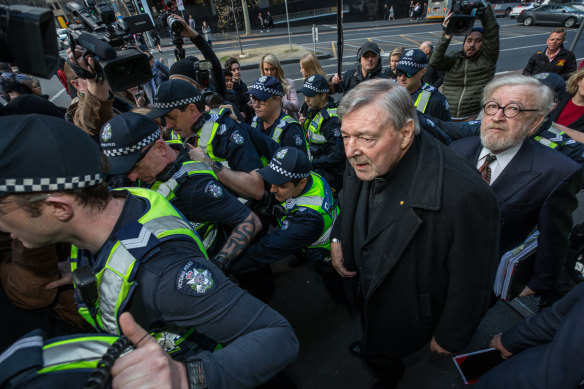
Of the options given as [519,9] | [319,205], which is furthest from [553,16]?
[319,205]

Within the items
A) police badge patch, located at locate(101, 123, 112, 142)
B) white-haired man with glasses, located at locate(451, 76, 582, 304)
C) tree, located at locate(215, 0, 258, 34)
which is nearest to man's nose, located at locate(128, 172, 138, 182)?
police badge patch, located at locate(101, 123, 112, 142)

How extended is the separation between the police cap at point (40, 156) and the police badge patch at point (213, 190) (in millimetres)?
835

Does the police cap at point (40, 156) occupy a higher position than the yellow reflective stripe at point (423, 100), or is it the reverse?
the police cap at point (40, 156)

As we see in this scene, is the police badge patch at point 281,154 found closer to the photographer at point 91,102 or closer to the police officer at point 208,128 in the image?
the police officer at point 208,128

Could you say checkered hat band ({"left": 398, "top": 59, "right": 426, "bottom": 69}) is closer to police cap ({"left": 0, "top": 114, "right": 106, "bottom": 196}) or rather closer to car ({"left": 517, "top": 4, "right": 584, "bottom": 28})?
police cap ({"left": 0, "top": 114, "right": 106, "bottom": 196})

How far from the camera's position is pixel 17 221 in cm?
112

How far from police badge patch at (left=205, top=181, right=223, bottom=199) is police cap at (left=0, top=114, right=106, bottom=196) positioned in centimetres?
84

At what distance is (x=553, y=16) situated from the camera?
60.2 ft

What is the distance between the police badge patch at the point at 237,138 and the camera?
2678 millimetres

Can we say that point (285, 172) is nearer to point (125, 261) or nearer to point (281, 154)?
point (281, 154)

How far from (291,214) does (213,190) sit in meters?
0.82

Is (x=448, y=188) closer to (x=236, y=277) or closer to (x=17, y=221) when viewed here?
(x=17, y=221)

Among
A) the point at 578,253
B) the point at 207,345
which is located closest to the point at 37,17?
the point at 207,345

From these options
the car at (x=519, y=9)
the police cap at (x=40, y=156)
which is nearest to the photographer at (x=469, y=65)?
the police cap at (x=40, y=156)
